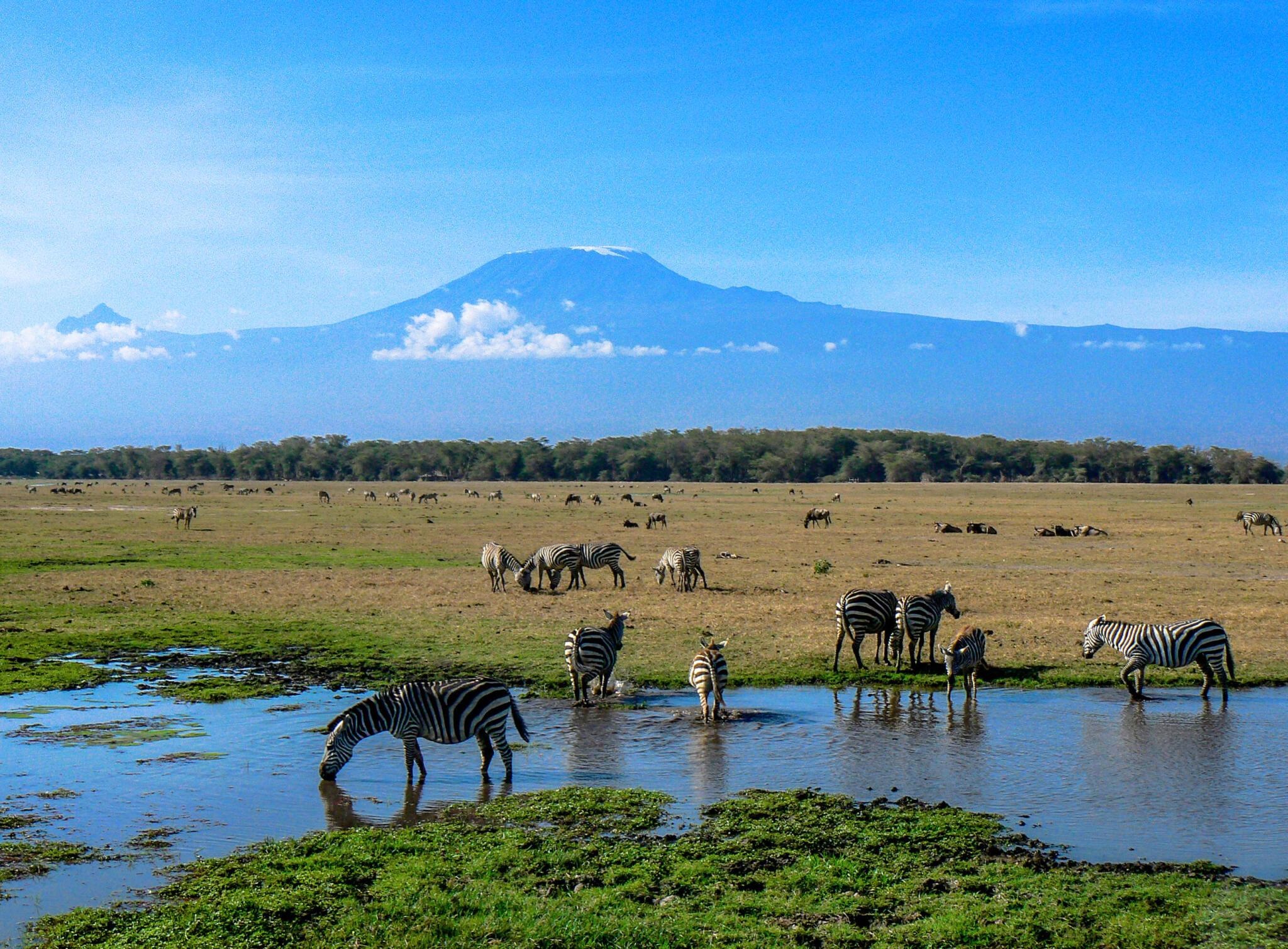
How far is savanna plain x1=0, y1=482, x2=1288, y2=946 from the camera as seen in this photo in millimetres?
8422

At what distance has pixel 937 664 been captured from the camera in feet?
63.4

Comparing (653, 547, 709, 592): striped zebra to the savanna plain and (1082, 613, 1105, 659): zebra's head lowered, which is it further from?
(1082, 613, 1105, 659): zebra's head lowered

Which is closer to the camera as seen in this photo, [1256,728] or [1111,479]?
[1256,728]

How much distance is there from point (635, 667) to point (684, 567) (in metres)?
10.4

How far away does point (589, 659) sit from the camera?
53.6ft

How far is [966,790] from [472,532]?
38924mm

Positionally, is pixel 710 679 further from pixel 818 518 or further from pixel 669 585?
pixel 818 518

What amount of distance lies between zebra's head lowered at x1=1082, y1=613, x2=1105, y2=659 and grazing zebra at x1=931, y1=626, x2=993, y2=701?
88.4 inches

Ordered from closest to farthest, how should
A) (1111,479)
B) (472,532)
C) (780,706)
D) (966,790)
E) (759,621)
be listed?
(966,790)
(780,706)
(759,621)
(472,532)
(1111,479)

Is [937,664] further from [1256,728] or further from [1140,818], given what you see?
[1140,818]

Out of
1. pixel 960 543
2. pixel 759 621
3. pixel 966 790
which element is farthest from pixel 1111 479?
pixel 966 790

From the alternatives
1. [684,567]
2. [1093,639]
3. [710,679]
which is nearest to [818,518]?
[684,567]

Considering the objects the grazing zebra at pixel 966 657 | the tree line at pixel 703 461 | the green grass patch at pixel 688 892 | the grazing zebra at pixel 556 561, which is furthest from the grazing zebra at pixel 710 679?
the tree line at pixel 703 461

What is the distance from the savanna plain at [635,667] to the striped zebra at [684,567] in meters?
0.52
